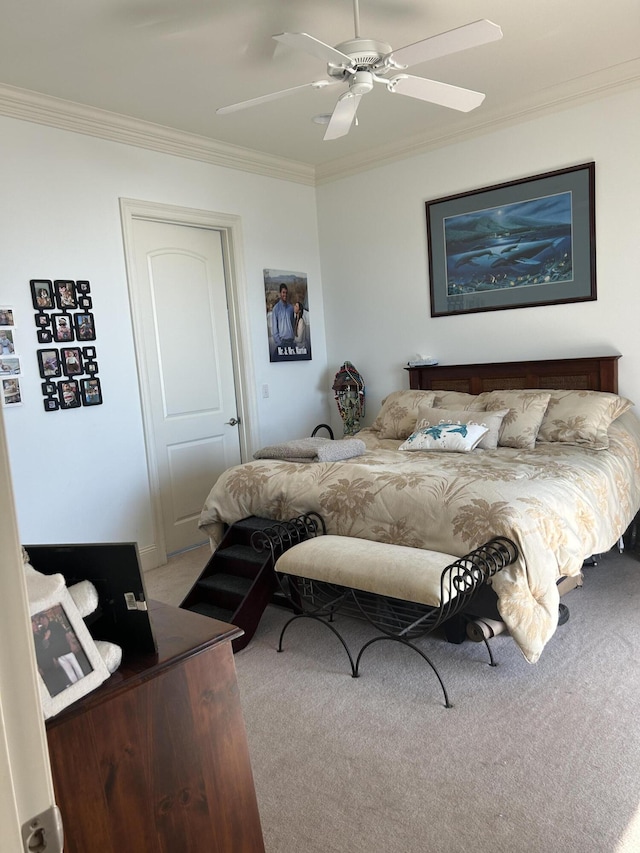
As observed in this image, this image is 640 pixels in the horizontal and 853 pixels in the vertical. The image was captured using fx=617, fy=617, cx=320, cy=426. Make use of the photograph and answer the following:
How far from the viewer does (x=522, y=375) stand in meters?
4.26

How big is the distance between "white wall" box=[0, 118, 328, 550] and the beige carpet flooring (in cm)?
148

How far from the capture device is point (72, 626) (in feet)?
3.38

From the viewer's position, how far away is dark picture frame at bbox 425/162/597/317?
13.1 ft

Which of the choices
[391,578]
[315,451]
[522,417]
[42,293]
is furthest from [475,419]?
[42,293]

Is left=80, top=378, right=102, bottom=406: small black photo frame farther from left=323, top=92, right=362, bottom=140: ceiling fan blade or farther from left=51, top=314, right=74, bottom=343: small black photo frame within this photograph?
left=323, top=92, right=362, bottom=140: ceiling fan blade

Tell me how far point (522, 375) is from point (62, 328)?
2973 millimetres

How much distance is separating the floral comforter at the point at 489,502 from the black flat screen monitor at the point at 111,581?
164 centimetres

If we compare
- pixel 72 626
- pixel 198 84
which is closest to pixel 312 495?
pixel 72 626

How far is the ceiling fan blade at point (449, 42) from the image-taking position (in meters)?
2.20

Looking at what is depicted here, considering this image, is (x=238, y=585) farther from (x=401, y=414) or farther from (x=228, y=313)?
(x=228, y=313)

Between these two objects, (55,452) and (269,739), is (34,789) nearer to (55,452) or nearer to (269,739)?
(269,739)

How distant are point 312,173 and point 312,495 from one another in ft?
10.6

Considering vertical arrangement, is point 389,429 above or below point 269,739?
above

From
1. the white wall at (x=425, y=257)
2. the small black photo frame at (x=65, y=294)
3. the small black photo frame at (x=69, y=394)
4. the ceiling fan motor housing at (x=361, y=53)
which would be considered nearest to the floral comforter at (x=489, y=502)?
the white wall at (x=425, y=257)
